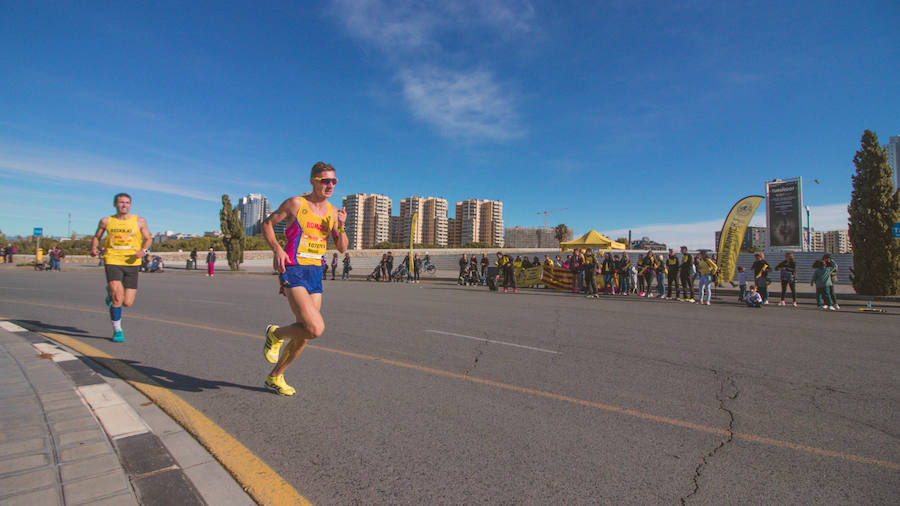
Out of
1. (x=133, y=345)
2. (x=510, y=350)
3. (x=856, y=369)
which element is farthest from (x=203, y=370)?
(x=856, y=369)

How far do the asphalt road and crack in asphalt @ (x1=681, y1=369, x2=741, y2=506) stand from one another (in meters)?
0.02

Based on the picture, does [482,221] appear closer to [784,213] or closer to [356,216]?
[356,216]

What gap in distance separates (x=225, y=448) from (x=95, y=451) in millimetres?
729

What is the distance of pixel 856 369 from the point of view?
5156 millimetres

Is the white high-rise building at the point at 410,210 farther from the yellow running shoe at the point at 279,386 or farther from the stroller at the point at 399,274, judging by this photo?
the yellow running shoe at the point at 279,386

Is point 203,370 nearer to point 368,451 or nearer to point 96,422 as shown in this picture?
point 96,422

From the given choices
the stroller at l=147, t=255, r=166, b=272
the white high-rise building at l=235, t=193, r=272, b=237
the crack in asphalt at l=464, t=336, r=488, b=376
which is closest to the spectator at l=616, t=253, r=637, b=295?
the crack in asphalt at l=464, t=336, r=488, b=376

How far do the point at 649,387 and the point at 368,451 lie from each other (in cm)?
290

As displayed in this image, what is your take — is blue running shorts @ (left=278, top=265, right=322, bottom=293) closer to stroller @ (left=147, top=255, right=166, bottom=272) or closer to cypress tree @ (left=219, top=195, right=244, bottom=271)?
cypress tree @ (left=219, top=195, right=244, bottom=271)

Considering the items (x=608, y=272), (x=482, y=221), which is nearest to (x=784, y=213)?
(x=608, y=272)

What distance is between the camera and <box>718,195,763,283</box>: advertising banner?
54.9 feet

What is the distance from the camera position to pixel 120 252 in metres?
6.29

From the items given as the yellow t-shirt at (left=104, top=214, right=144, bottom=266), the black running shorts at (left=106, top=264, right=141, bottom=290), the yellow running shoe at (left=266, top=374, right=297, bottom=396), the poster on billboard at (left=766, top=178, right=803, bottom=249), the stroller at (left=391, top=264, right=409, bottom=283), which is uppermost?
the poster on billboard at (left=766, top=178, right=803, bottom=249)

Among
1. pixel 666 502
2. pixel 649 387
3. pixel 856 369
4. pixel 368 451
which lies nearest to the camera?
pixel 666 502
